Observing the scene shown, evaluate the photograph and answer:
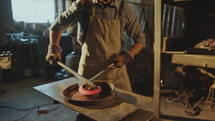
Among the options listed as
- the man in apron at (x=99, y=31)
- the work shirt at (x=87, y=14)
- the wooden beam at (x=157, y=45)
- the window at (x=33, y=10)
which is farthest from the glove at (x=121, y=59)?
the window at (x=33, y=10)

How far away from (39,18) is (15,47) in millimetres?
1282

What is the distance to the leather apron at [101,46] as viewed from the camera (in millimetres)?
1632

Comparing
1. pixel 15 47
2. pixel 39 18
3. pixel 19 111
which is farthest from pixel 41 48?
pixel 19 111

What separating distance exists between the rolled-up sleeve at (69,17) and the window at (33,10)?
3803 millimetres

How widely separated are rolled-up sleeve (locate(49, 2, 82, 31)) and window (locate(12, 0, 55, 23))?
380cm

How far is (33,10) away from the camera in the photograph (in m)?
5.10

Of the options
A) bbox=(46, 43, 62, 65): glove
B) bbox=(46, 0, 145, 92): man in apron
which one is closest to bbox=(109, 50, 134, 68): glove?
bbox=(46, 0, 145, 92): man in apron

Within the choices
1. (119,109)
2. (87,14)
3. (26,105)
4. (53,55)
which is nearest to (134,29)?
(87,14)

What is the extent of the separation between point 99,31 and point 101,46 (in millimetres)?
136

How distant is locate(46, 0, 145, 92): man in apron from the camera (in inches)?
63.1

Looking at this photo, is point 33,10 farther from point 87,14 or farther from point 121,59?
point 121,59

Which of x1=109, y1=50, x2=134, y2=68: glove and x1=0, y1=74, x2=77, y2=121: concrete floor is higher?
x1=109, y1=50, x2=134, y2=68: glove

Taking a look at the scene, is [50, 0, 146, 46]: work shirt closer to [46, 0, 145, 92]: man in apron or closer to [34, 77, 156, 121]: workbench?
[46, 0, 145, 92]: man in apron

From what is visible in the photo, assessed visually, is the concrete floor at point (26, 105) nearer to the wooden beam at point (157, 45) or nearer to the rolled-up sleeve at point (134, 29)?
the wooden beam at point (157, 45)
